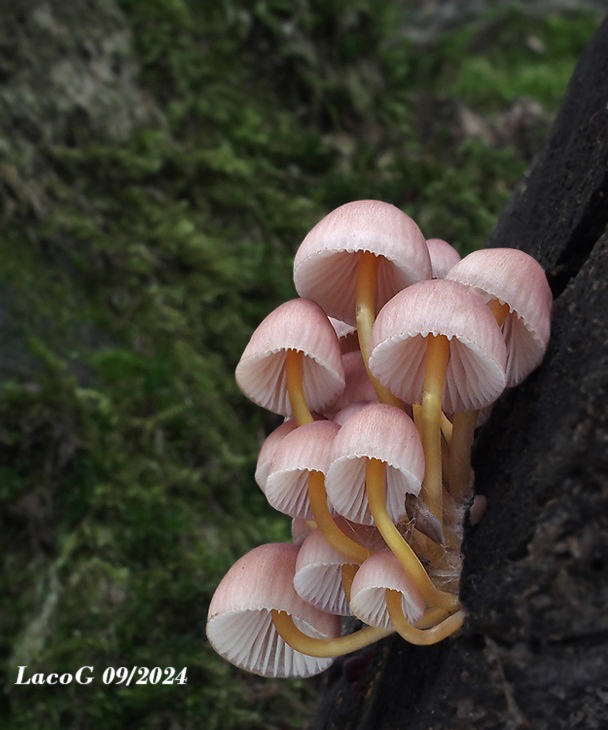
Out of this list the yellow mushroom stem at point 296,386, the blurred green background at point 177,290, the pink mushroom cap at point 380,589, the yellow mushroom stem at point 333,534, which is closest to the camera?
the pink mushroom cap at point 380,589

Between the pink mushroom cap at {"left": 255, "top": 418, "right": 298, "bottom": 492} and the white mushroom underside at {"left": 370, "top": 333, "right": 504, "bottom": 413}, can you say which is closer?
the white mushroom underside at {"left": 370, "top": 333, "right": 504, "bottom": 413}

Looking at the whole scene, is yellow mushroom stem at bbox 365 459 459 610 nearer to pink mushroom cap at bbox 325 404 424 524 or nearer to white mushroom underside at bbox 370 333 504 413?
pink mushroom cap at bbox 325 404 424 524

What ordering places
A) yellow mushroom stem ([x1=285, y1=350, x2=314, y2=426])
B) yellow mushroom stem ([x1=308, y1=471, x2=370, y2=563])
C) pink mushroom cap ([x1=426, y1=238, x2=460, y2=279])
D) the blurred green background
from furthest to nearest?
the blurred green background → pink mushroom cap ([x1=426, y1=238, x2=460, y2=279]) → yellow mushroom stem ([x1=285, y1=350, x2=314, y2=426]) → yellow mushroom stem ([x1=308, y1=471, x2=370, y2=563])

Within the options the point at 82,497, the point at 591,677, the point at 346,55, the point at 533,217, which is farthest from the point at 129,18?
the point at 591,677

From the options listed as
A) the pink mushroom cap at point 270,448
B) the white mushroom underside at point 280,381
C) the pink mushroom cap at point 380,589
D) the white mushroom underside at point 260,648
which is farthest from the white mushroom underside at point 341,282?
the white mushroom underside at point 260,648

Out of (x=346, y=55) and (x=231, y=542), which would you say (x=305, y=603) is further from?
(x=346, y=55)

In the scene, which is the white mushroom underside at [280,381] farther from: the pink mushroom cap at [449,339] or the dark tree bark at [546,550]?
the dark tree bark at [546,550]

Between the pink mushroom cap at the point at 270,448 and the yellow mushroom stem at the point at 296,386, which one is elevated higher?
the yellow mushroom stem at the point at 296,386

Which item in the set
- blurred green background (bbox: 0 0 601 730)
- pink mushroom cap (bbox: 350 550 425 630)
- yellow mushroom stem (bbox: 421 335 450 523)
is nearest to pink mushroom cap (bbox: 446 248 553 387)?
yellow mushroom stem (bbox: 421 335 450 523)

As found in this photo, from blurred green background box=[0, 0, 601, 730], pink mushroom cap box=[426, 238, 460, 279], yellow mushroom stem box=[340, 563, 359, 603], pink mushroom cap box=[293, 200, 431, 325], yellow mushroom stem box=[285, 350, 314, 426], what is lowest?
blurred green background box=[0, 0, 601, 730]
